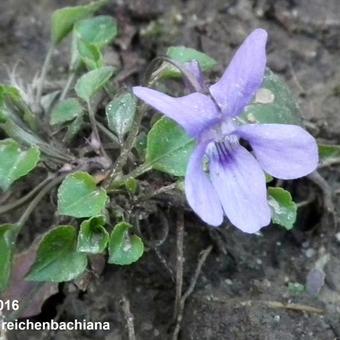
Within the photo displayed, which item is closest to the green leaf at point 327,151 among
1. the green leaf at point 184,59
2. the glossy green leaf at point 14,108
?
the green leaf at point 184,59

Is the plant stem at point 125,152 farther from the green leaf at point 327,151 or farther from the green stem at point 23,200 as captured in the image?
the green leaf at point 327,151

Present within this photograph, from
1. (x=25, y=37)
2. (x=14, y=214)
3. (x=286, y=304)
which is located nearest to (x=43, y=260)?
(x=14, y=214)

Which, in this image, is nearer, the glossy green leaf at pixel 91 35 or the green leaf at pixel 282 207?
the green leaf at pixel 282 207

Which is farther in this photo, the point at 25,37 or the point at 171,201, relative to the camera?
the point at 25,37

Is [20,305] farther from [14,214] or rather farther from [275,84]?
[275,84]

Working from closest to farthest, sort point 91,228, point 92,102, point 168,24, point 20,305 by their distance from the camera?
point 91,228 < point 20,305 < point 92,102 < point 168,24

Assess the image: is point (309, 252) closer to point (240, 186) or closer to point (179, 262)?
point (179, 262)
